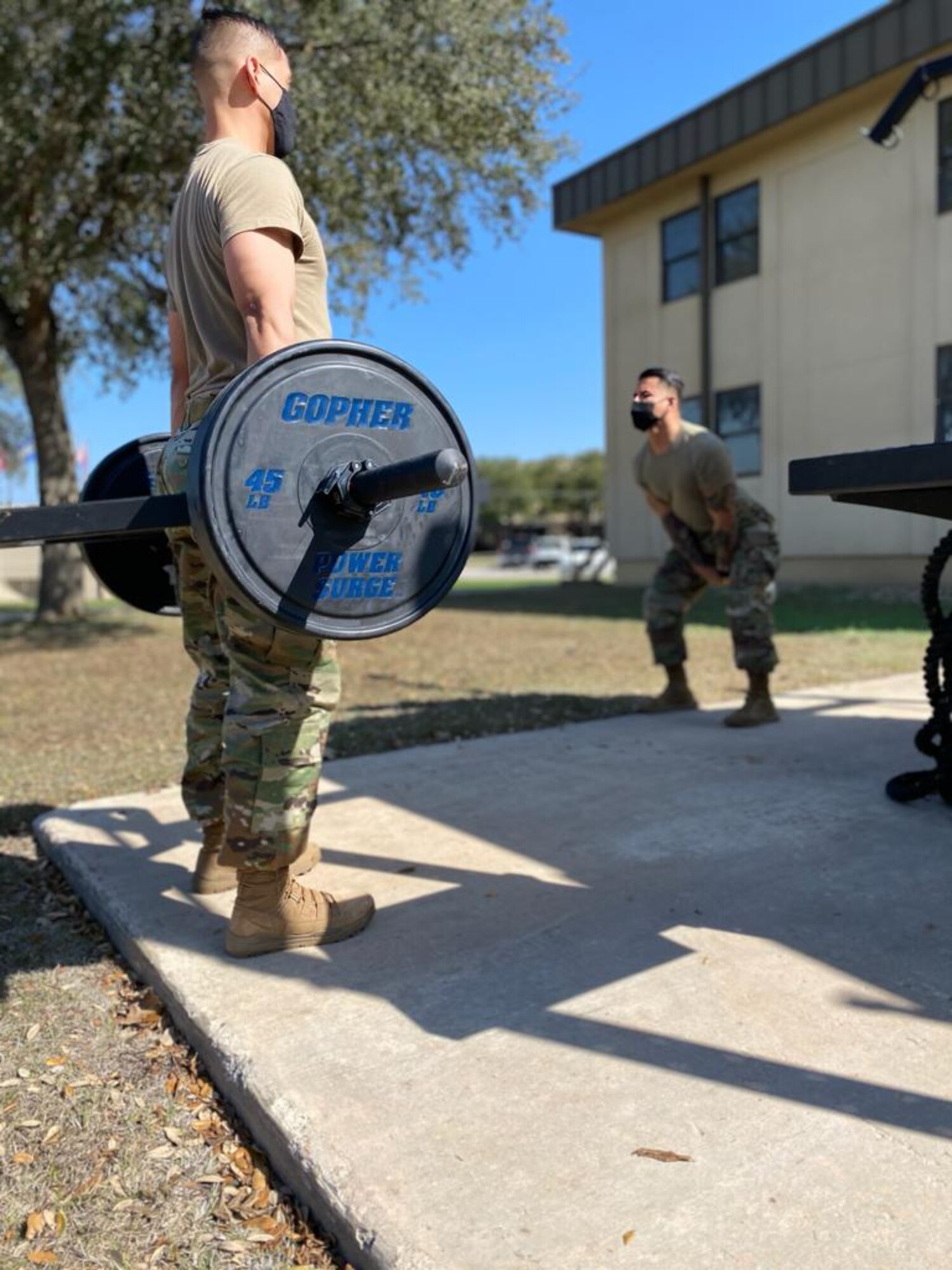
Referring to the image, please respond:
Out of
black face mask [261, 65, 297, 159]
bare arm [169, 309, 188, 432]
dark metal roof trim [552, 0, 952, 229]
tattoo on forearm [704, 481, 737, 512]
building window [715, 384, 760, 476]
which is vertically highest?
dark metal roof trim [552, 0, 952, 229]

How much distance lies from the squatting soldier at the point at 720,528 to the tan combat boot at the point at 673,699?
0.51m

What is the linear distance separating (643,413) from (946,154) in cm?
1159

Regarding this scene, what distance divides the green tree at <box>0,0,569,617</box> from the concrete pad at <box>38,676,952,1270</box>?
27.1 feet

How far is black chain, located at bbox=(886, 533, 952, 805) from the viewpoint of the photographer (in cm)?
360

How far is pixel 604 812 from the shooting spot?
12.6ft

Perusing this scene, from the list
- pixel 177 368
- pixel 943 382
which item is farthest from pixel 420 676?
pixel 943 382

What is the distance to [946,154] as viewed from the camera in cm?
1361

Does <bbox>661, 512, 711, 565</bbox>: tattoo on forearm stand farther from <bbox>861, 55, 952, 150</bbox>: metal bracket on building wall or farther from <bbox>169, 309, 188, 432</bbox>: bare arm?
<bbox>169, 309, 188, 432</bbox>: bare arm

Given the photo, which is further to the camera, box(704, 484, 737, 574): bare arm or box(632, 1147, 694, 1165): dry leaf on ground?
box(704, 484, 737, 574): bare arm

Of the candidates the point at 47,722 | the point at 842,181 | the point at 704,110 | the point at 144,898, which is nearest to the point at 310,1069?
the point at 144,898

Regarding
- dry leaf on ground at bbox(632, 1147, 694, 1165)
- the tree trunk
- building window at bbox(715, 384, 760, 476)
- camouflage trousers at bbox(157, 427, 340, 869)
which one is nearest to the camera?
dry leaf on ground at bbox(632, 1147, 694, 1165)

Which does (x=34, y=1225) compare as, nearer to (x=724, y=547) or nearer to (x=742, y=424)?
(x=724, y=547)

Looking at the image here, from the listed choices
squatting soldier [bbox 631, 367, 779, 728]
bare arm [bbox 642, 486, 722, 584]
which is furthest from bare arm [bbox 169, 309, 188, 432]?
bare arm [bbox 642, 486, 722, 584]

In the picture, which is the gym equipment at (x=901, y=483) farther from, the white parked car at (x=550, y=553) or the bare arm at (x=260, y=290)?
the white parked car at (x=550, y=553)
